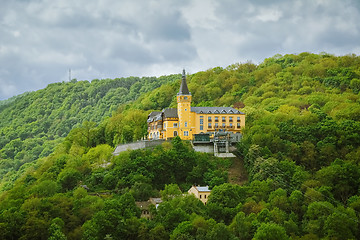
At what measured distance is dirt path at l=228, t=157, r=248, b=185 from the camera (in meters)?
80.4

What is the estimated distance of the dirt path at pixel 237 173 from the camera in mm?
80425

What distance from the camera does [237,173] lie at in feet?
269

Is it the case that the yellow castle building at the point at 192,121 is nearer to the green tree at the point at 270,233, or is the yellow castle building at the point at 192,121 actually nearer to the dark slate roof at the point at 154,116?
the dark slate roof at the point at 154,116

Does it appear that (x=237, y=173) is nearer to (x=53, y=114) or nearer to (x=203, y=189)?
(x=203, y=189)

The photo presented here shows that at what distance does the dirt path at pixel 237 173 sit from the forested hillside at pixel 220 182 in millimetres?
897

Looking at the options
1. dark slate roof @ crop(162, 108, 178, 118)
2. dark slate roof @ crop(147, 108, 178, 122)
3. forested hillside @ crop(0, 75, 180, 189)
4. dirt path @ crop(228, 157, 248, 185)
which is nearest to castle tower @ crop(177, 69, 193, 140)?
dark slate roof @ crop(162, 108, 178, 118)

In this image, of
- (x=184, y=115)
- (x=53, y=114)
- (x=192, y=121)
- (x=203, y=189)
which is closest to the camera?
(x=203, y=189)

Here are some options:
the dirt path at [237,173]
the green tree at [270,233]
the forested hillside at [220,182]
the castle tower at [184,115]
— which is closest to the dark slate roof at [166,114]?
the castle tower at [184,115]

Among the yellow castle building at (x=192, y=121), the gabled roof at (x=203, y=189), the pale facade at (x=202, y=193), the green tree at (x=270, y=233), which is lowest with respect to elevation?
the green tree at (x=270, y=233)

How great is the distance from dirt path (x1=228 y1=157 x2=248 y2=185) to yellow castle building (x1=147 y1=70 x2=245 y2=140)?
6295 mm

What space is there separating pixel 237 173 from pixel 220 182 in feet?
16.1

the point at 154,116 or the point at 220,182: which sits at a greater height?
the point at 154,116

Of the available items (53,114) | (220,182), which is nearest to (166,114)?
(220,182)

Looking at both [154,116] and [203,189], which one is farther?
[154,116]
